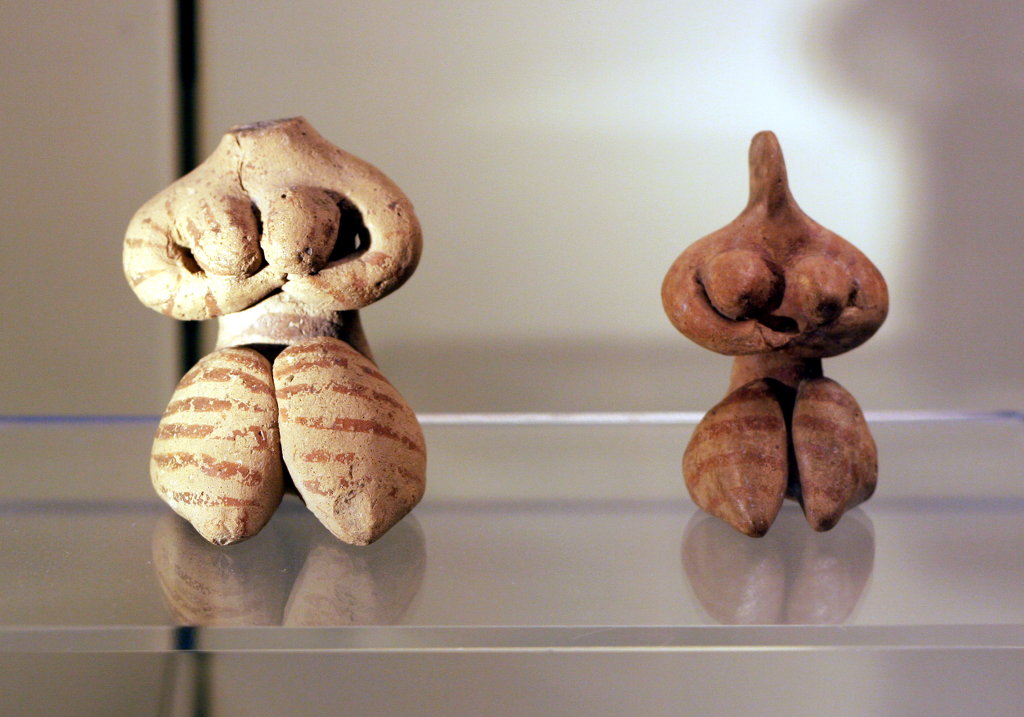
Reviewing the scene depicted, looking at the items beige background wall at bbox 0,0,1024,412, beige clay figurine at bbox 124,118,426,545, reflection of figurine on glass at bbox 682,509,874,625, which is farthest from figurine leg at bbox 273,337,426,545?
beige background wall at bbox 0,0,1024,412

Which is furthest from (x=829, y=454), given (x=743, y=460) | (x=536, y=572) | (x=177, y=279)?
(x=177, y=279)

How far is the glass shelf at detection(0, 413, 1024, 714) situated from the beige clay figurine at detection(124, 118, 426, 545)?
51mm

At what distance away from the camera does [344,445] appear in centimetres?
69

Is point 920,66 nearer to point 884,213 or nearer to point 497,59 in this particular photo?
point 884,213

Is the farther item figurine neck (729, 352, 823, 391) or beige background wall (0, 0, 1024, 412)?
beige background wall (0, 0, 1024, 412)

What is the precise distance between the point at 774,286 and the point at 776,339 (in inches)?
1.5

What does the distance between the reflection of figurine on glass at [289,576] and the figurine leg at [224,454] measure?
3 centimetres

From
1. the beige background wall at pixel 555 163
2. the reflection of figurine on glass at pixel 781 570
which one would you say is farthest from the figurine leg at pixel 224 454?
the beige background wall at pixel 555 163

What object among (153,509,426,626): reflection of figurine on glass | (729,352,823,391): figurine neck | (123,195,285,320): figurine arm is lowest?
(153,509,426,626): reflection of figurine on glass

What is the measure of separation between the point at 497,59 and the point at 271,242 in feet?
1.66

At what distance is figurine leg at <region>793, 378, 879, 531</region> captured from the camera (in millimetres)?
743

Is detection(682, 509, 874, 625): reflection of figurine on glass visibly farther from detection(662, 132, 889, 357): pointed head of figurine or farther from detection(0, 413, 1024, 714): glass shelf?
detection(662, 132, 889, 357): pointed head of figurine

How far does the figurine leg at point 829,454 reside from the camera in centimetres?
74

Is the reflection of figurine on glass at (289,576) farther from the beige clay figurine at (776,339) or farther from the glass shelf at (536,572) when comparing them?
the beige clay figurine at (776,339)
